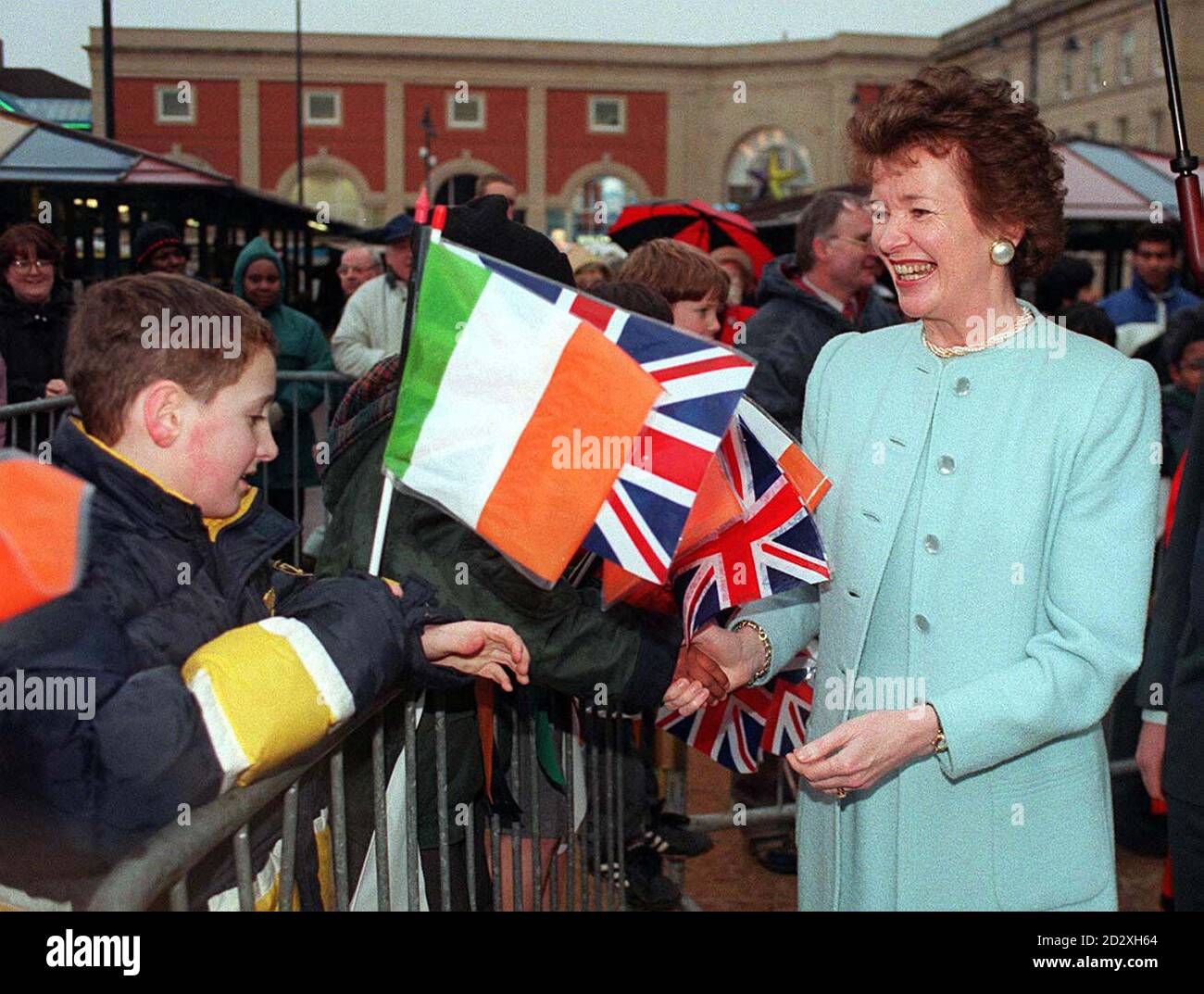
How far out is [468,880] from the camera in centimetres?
251

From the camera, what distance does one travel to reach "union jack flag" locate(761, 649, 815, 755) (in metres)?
3.45

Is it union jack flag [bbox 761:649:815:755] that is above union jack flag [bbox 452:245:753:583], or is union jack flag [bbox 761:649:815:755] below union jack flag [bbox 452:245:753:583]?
below

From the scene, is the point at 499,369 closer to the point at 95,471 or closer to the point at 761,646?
the point at 95,471

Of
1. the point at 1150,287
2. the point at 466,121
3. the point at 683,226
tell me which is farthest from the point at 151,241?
the point at 466,121

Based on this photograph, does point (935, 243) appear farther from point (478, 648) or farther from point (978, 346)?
point (478, 648)

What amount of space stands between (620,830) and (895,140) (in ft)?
5.96

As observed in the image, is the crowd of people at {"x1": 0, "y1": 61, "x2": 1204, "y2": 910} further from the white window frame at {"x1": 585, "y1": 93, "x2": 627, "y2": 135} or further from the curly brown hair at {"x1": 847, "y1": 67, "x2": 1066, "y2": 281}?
the white window frame at {"x1": 585, "y1": 93, "x2": 627, "y2": 135}

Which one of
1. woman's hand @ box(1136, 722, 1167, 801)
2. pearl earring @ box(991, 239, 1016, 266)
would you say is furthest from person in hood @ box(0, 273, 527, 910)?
woman's hand @ box(1136, 722, 1167, 801)

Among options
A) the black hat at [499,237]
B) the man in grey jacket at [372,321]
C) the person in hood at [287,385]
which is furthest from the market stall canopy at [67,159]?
the black hat at [499,237]

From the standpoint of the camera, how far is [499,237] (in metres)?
Answer: 2.55

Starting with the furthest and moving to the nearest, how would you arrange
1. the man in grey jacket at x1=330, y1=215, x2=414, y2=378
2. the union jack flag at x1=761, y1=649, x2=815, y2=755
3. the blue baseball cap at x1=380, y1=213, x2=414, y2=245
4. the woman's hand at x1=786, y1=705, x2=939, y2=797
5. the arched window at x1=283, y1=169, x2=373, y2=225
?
the arched window at x1=283, y1=169, x2=373, y2=225 < the man in grey jacket at x1=330, y1=215, x2=414, y2=378 < the blue baseball cap at x1=380, y1=213, x2=414, y2=245 < the union jack flag at x1=761, y1=649, x2=815, y2=755 < the woman's hand at x1=786, y1=705, x2=939, y2=797

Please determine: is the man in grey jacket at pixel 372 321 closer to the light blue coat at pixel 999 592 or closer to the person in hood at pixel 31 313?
the person in hood at pixel 31 313

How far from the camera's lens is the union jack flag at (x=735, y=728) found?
345cm

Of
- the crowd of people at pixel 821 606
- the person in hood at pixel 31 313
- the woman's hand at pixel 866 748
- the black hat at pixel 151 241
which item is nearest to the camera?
the crowd of people at pixel 821 606
